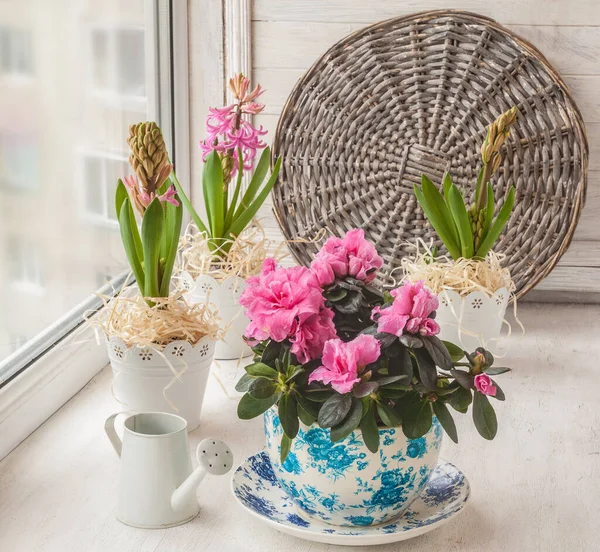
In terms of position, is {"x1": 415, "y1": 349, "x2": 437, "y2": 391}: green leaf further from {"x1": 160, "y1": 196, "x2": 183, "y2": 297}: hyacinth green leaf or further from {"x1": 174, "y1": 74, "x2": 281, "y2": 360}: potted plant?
{"x1": 174, "y1": 74, "x2": 281, "y2": 360}: potted plant

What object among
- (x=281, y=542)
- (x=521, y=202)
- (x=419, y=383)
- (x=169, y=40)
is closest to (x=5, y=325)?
(x=281, y=542)

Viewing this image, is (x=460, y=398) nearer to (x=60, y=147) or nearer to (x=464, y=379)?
(x=464, y=379)

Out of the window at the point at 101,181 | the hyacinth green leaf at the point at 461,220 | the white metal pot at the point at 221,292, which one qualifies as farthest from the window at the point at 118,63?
the hyacinth green leaf at the point at 461,220

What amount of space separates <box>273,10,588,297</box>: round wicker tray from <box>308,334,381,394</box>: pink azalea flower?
2.81 ft

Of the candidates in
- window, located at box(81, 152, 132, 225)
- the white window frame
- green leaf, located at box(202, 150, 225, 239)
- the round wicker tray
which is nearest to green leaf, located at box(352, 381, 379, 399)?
the white window frame

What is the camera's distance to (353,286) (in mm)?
788

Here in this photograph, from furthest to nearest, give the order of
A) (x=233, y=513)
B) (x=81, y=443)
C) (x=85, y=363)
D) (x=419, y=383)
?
(x=85, y=363), (x=81, y=443), (x=233, y=513), (x=419, y=383)

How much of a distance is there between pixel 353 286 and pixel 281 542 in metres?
0.25

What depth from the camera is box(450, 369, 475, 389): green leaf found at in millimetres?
740

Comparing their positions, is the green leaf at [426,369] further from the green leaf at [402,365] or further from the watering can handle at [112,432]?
the watering can handle at [112,432]

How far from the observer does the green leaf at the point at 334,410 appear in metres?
0.71

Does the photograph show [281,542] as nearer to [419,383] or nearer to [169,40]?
[419,383]

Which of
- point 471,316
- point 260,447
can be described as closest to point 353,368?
point 260,447

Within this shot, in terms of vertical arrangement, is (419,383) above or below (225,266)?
above
